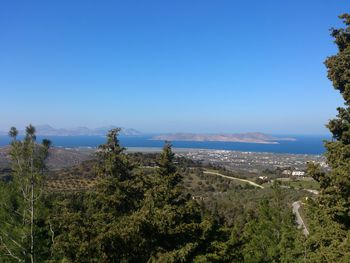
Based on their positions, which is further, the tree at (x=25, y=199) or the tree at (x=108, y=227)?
the tree at (x=25, y=199)

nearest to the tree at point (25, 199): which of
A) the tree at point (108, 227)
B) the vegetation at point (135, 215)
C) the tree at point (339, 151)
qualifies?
the vegetation at point (135, 215)

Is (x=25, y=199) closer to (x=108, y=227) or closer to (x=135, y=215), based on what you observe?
(x=108, y=227)

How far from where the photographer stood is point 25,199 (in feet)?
48.9

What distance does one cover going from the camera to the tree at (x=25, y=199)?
14.6 meters

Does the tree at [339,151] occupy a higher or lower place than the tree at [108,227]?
higher

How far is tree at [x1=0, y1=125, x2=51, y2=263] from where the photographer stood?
14.6 meters

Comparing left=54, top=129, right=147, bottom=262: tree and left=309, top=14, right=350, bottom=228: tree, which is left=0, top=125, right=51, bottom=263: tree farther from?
left=309, top=14, right=350, bottom=228: tree

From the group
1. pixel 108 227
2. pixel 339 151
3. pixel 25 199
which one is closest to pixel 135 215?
pixel 108 227

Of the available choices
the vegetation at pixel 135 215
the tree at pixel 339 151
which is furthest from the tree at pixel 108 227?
the tree at pixel 339 151

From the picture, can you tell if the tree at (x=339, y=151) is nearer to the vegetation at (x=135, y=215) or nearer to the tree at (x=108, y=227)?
the vegetation at (x=135, y=215)

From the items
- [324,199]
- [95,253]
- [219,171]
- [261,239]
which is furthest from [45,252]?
[219,171]

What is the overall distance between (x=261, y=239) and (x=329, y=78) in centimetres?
2005

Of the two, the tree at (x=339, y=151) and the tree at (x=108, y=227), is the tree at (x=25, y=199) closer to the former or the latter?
the tree at (x=108, y=227)

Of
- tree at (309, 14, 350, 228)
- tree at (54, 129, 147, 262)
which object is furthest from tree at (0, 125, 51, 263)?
tree at (309, 14, 350, 228)
